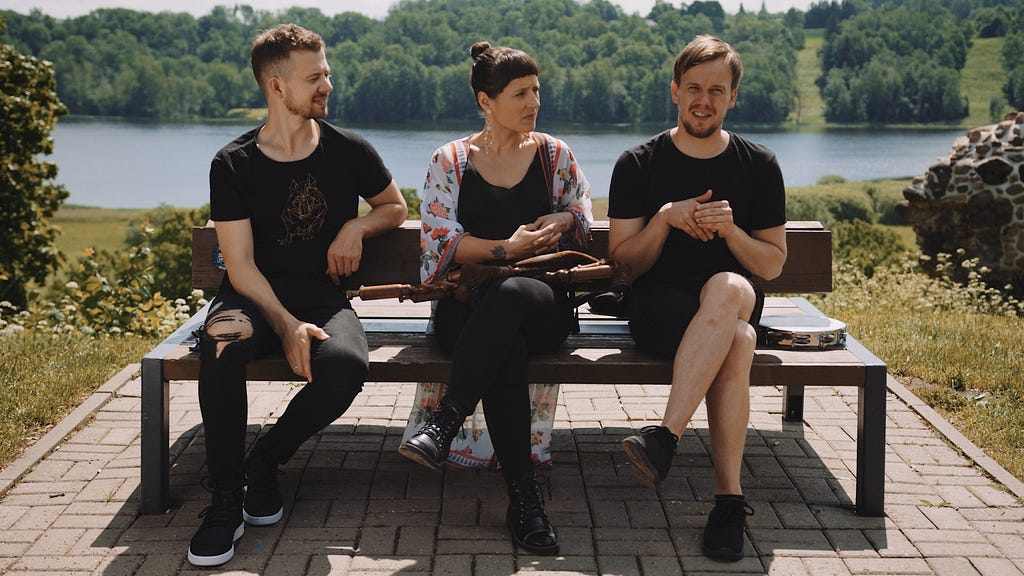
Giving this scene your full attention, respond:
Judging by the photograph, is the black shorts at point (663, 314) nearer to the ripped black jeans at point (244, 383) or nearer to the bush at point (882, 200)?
the ripped black jeans at point (244, 383)

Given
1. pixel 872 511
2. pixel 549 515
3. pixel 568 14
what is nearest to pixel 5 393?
pixel 549 515

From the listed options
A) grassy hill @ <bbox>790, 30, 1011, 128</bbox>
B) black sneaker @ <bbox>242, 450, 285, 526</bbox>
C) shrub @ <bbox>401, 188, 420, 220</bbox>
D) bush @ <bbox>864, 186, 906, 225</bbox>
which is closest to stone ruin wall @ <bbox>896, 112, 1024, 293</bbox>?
black sneaker @ <bbox>242, 450, 285, 526</bbox>

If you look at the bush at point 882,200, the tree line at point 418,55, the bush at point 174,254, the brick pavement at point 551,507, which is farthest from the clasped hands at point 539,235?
the bush at point 882,200

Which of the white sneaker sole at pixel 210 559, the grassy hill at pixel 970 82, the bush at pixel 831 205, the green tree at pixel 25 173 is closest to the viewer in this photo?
the white sneaker sole at pixel 210 559

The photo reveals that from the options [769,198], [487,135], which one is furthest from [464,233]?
[769,198]

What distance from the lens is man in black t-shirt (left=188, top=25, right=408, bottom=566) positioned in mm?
3174

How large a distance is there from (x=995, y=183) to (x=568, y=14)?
2023cm

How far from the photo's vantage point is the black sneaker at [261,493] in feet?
10.6

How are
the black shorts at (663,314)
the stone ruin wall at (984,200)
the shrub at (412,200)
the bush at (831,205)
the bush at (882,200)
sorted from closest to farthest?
the black shorts at (663,314) < the stone ruin wall at (984,200) < the shrub at (412,200) < the bush at (882,200) < the bush at (831,205)

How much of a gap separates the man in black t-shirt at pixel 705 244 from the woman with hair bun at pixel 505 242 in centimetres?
24

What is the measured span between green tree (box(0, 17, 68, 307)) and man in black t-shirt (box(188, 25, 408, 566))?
19.1 ft

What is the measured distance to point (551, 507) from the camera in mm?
3434

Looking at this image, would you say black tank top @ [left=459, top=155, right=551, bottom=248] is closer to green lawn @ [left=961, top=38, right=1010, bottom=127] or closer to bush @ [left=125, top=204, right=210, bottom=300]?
bush @ [left=125, top=204, right=210, bottom=300]

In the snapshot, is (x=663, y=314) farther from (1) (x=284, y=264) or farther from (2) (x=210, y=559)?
(2) (x=210, y=559)
